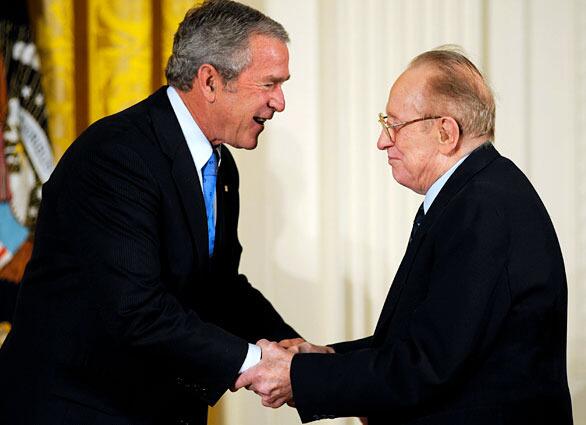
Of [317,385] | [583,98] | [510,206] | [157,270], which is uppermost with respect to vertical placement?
[583,98]

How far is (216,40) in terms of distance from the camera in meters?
2.65

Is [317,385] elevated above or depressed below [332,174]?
below

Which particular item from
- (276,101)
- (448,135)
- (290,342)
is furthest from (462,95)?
(290,342)

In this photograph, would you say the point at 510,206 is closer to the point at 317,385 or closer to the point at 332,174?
the point at 317,385

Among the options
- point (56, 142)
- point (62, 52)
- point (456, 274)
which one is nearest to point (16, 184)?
point (56, 142)

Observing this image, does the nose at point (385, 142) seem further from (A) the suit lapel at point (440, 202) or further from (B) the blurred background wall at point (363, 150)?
(B) the blurred background wall at point (363, 150)

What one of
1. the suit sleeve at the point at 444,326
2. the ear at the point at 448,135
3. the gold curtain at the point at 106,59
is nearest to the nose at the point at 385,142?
the ear at the point at 448,135

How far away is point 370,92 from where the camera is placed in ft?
13.2

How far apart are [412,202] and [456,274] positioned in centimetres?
191

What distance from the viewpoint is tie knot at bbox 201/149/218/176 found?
2711 mm

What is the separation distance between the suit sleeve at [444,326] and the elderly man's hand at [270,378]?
0.27 metres

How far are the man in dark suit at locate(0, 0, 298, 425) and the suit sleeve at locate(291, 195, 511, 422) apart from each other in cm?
38

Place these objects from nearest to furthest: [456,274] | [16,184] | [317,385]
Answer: [456,274] → [317,385] → [16,184]

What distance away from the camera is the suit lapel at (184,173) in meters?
2.53
